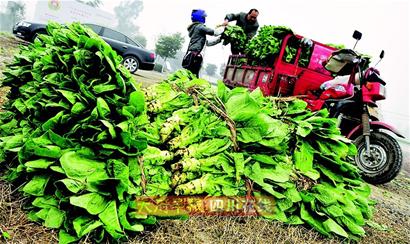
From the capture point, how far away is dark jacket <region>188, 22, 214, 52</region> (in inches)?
229

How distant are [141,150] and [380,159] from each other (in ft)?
12.9

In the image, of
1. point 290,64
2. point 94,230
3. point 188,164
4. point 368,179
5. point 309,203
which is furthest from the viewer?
point 290,64

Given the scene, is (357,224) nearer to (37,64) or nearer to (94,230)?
(94,230)

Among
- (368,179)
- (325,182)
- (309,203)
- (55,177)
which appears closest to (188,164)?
(55,177)

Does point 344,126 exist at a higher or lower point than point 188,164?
higher

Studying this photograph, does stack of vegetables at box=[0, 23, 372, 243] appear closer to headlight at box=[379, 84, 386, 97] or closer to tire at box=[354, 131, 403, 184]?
tire at box=[354, 131, 403, 184]

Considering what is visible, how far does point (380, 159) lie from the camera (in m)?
4.51

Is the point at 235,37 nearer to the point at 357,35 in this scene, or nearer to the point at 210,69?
the point at 357,35

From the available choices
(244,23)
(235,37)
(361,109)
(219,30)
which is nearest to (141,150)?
(361,109)

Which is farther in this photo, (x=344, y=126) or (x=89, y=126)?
(x=344, y=126)

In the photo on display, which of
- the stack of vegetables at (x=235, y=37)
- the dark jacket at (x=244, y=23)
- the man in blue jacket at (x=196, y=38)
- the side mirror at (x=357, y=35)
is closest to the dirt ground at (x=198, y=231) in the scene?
the side mirror at (x=357, y=35)

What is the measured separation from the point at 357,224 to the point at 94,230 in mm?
2029

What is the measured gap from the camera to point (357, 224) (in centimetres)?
250

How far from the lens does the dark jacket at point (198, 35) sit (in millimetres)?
5809
